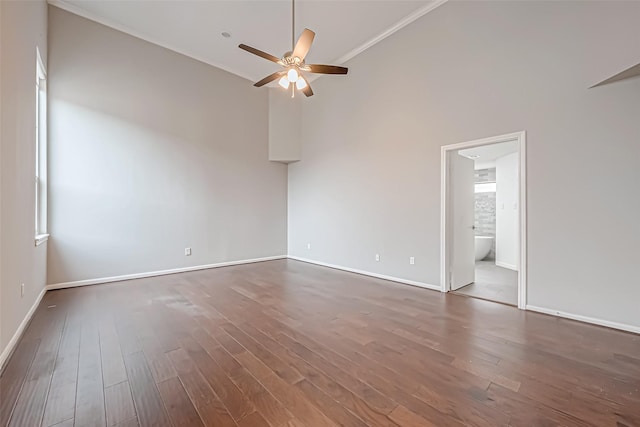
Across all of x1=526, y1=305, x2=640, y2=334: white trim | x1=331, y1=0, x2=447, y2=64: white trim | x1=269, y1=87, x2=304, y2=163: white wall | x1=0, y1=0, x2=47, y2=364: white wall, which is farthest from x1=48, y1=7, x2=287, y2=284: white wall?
x1=526, y1=305, x2=640, y2=334: white trim

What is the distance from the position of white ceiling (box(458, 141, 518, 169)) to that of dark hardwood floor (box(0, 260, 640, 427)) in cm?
350

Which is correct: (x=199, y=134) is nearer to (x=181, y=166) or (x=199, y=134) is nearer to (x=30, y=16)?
(x=181, y=166)

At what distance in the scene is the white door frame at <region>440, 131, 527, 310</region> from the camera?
3.20m

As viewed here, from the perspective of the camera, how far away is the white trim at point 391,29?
Result: 12.9ft

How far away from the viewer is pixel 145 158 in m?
4.70

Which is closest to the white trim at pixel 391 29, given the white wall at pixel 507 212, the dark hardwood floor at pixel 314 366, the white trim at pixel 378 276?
the white wall at pixel 507 212

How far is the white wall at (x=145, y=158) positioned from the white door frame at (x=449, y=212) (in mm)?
3869

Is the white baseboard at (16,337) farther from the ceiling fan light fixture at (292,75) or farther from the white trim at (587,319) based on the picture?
the white trim at (587,319)

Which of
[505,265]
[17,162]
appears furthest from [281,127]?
[505,265]

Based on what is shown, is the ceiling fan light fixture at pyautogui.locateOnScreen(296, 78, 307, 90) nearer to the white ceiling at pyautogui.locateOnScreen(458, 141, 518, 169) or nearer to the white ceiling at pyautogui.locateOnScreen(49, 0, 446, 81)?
the white ceiling at pyautogui.locateOnScreen(49, 0, 446, 81)

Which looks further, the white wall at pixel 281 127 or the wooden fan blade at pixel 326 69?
the white wall at pixel 281 127

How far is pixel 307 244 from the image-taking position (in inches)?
247

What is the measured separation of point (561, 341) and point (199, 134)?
5.96 m

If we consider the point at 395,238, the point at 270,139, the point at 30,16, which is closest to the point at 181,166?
the point at 270,139
